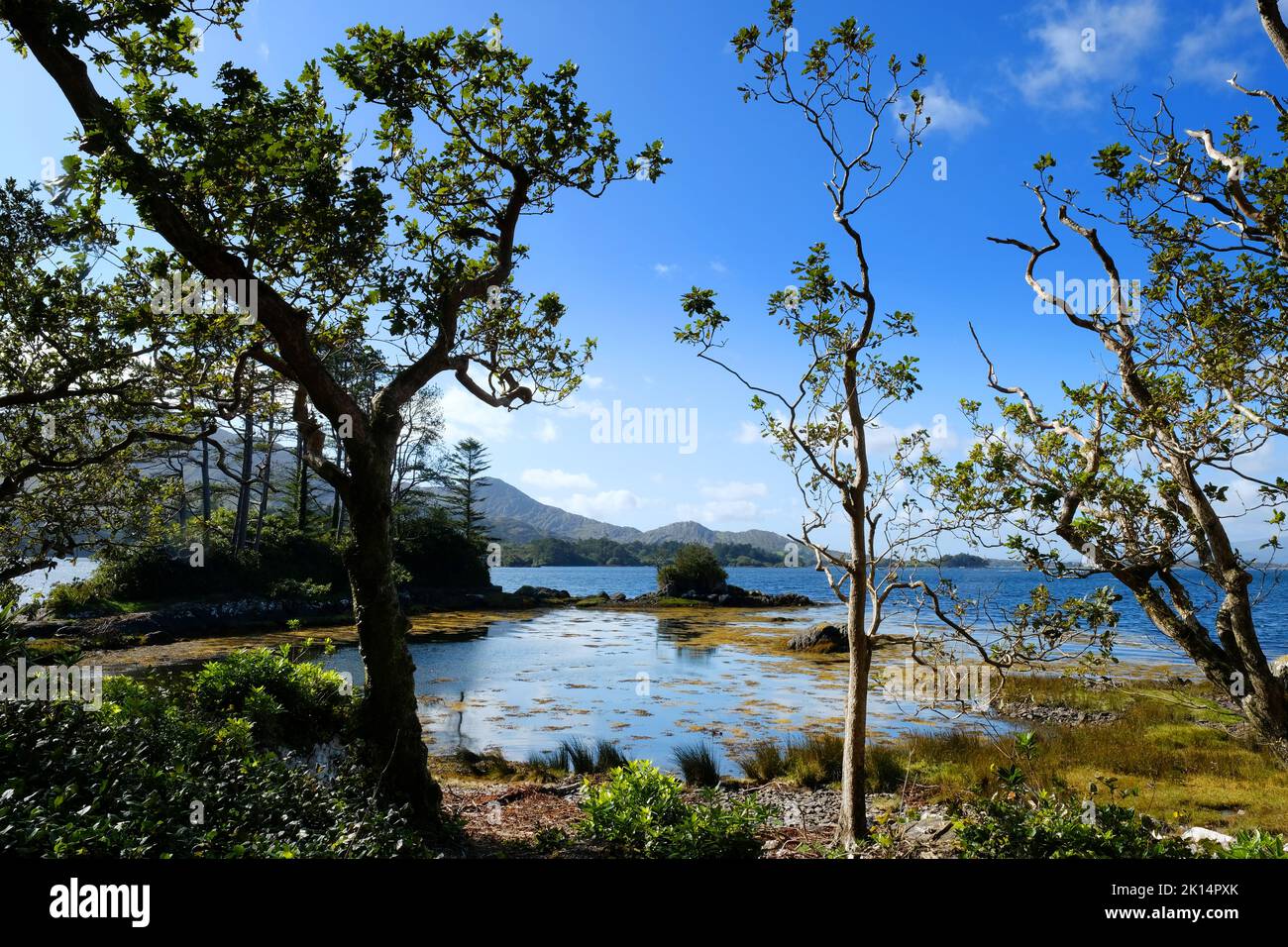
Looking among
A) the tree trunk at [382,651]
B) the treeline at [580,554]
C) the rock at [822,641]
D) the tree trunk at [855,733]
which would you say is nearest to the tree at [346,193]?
the tree trunk at [382,651]

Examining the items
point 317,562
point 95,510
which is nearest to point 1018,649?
point 95,510

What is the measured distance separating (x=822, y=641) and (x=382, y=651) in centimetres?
2837

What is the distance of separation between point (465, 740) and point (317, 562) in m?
29.6

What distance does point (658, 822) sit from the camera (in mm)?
7012

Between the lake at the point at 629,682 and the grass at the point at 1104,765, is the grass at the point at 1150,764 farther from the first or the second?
the lake at the point at 629,682

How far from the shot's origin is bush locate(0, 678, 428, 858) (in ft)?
14.2

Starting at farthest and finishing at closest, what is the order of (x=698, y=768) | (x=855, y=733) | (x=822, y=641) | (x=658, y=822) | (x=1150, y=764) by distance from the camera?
(x=822, y=641) < (x=1150, y=764) < (x=698, y=768) < (x=855, y=733) < (x=658, y=822)

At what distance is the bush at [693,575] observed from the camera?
62562 millimetres

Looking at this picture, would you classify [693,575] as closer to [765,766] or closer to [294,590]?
[294,590]

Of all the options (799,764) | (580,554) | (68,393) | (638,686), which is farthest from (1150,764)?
(580,554)

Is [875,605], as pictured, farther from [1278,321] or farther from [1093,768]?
[1093,768]

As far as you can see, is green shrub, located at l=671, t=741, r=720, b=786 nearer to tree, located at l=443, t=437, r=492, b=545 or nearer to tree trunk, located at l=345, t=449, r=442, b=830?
tree trunk, located at l=345, t=449, r=442, b=830

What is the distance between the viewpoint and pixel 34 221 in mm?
9164
